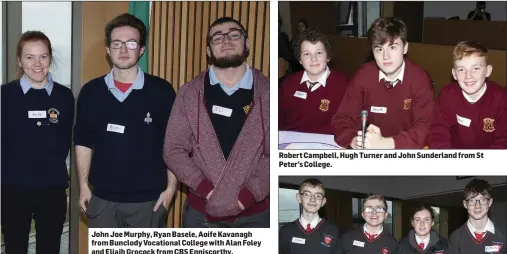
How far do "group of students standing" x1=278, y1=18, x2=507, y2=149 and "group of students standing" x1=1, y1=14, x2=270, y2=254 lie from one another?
0.80 ft

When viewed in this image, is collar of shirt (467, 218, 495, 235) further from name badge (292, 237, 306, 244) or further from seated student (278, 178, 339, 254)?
name badge (292, 237, 306, 244)

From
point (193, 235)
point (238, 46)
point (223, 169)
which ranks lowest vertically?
point (193, 235)

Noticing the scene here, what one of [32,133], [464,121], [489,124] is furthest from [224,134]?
[489,124]

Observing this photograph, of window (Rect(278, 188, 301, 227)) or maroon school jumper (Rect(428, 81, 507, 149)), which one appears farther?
window (Rect(278, 188, 301, 227))

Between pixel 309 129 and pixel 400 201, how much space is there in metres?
0.62

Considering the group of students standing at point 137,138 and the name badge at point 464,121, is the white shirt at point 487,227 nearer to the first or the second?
the name badge at point 464,121

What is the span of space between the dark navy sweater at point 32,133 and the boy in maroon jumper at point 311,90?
46.0 inches

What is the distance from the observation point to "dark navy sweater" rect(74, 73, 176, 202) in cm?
476

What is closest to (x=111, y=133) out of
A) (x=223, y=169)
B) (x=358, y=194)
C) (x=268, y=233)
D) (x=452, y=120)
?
(x=223, y=169)

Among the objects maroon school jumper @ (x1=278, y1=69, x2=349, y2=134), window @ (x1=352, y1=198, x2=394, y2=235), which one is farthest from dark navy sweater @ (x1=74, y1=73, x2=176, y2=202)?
window @ (x1=352, y1=198, x2=394, y2=235)

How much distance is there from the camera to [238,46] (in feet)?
15.7

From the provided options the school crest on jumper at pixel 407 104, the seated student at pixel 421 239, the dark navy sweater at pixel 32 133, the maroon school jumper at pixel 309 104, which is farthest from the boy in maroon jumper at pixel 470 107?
the dark navy sweater at pixel 32 133

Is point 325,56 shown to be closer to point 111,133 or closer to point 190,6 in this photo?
point 190,6

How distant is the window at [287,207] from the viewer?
4852 millimetres
